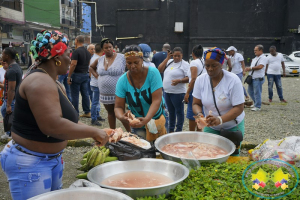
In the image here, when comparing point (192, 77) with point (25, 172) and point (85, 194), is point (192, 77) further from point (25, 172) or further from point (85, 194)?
point (25, 172)

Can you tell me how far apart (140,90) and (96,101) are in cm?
348

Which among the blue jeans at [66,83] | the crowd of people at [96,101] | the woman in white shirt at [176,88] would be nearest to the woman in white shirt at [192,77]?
the crowd of people at [96,101]

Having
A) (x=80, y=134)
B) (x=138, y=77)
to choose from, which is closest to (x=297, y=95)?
(x=138, y=77)

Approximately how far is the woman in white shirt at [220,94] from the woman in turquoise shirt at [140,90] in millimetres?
534

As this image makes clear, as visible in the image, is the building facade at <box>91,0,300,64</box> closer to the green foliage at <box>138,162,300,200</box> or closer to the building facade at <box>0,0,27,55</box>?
the building facade at <box>0,0,27,55</box>

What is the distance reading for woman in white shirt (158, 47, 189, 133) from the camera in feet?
18.4

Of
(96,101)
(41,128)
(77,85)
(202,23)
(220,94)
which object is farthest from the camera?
(202,23)

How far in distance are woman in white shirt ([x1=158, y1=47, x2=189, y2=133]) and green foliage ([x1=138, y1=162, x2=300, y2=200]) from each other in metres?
2.99

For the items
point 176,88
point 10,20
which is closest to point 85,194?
point 176,88

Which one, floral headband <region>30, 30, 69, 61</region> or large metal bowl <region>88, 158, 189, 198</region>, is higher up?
floral headband <region>30, 30, 69, 61</region>

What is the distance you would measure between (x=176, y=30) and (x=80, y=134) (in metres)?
23.2

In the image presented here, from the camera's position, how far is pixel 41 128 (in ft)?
5.91

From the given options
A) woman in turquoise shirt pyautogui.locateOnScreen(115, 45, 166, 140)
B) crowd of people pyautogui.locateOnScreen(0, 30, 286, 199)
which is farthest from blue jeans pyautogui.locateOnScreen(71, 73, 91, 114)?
woman in turquoise shirt pyautogui.locateOnScreen(115, 45, 166, 140)

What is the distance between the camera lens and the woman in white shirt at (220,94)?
9.99 ft
